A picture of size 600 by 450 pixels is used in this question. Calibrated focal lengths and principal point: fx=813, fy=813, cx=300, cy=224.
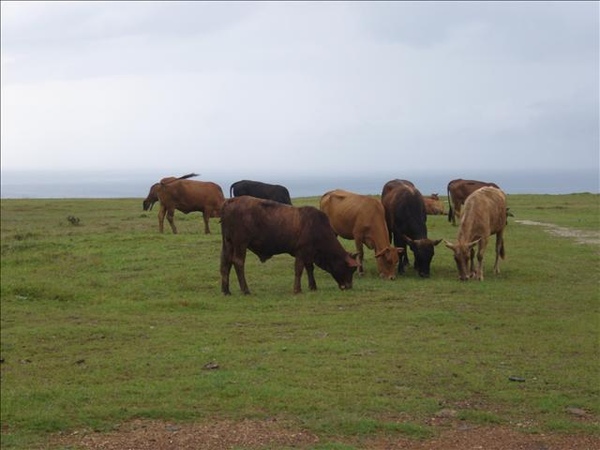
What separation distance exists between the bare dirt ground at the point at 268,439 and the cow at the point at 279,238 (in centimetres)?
653

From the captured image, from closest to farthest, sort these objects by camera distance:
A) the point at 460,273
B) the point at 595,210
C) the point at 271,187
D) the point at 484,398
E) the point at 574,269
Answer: the point at 484,398
the point at 460,273
the point at 574,269
the point at 271,187
the point at 595,210

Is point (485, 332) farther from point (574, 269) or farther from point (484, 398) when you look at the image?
point (574, 269)

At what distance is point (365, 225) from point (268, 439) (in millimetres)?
9277

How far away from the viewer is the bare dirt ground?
7445 mm

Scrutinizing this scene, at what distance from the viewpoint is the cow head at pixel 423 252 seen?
635 inches

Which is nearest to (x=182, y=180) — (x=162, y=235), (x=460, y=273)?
(x=162, y=235)

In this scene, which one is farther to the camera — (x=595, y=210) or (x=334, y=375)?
(x=595, y=210)

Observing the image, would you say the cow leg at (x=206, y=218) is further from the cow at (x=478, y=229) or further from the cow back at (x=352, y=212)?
the cow at (x=478, y=229)

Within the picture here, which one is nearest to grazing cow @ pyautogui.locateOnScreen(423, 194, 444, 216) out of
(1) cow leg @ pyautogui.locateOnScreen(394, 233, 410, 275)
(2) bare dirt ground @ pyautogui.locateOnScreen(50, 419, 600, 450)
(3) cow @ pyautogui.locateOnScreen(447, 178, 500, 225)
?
(3) cow @ pyautogui.locateOnScreen(447, 178, 500, 225)

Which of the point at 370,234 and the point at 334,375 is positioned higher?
the point at 370,234

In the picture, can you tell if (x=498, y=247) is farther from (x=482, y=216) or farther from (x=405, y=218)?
(x=405, y=218)

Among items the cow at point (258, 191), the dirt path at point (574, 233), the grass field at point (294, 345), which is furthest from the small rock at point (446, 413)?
the cow at point (258, 191)

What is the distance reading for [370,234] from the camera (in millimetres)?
16578

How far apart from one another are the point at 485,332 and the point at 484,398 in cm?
289
